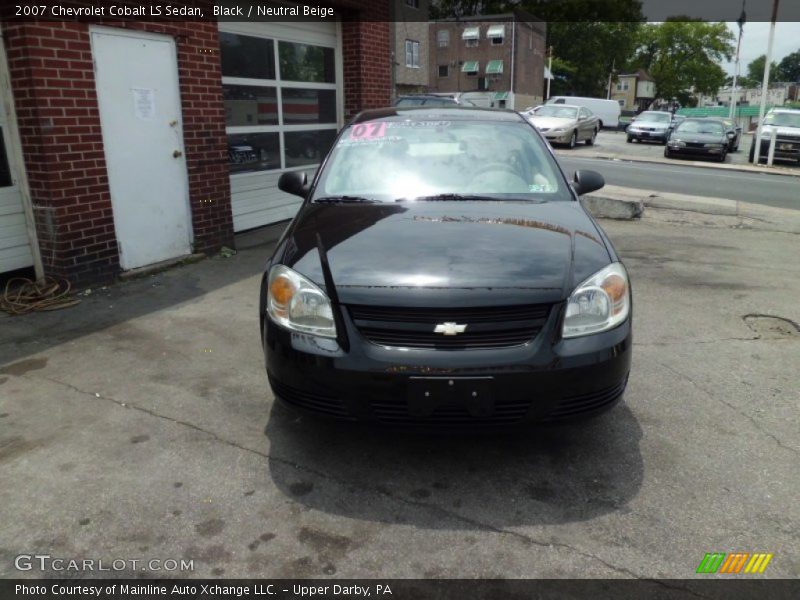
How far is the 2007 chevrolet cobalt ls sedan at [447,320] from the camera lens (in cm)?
273

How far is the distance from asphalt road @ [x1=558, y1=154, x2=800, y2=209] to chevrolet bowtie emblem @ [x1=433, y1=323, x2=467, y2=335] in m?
12.1

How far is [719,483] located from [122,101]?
5687 millimetres

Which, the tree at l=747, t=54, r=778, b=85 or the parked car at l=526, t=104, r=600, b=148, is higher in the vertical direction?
the tree at l=747, t=54, r=778, b=85

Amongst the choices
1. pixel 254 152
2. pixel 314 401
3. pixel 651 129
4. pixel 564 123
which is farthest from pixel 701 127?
pixel 314 401

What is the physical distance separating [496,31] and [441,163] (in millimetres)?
51525

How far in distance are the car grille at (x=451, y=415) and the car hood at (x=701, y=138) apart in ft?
74.1

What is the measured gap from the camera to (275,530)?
2660 millimetres

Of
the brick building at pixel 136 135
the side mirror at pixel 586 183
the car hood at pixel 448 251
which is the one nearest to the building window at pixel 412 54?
the brick building at pixel 136 135

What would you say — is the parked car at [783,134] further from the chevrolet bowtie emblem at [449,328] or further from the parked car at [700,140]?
the chevrolet bowtie emblem at [449,328]

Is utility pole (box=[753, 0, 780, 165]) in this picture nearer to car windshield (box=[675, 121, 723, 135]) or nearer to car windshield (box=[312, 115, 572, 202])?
car windshield (box=[675, 121, 723, 135])

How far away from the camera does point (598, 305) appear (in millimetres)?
2928

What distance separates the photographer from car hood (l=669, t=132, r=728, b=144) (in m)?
22.2

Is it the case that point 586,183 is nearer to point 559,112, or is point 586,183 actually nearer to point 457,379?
point 457,379

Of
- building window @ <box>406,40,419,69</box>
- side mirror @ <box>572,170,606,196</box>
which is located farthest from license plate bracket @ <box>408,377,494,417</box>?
building window @ <box>406,40,419,69</box>
